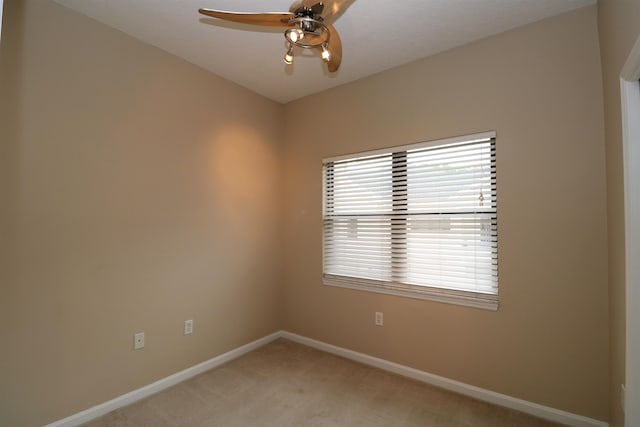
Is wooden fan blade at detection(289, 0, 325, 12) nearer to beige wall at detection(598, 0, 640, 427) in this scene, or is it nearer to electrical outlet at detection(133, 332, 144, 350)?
beige wall at detection(598, 0, 640, 427)

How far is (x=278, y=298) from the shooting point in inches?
140

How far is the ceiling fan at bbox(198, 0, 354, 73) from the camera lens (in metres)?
1.39

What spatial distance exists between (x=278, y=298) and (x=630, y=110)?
3.28 m

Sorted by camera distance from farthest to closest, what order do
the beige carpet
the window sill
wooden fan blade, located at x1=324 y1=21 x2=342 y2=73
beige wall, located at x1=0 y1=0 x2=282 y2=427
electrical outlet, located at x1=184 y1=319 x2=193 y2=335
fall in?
1. electrical outlet, located at x1=184 y1=319 x2=193 y2=335
2. the window sill
3. the beige carpet
4. beige wall, located at x1=0 y1=0 x2=282 y2=427
5. wooden fan blade, located at x1=324 y1=21 x2=342 y2=73

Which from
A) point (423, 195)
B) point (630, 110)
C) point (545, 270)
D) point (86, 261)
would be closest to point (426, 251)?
point (423, 195)

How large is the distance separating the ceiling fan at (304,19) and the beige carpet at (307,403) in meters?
2.37

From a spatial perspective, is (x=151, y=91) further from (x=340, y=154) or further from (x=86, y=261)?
(x=340, y=154)

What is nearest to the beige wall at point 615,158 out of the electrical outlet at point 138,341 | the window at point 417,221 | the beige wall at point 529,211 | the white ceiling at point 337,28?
the beige wall at point 529,211

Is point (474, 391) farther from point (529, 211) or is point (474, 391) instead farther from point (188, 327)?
point (188, 327)

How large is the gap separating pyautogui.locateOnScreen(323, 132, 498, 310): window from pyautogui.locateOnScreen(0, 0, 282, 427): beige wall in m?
1.09

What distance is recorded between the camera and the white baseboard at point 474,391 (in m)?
1.98

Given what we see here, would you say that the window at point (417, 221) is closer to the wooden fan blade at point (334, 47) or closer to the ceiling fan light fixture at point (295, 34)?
the wooden fan blade at point (334, 47)

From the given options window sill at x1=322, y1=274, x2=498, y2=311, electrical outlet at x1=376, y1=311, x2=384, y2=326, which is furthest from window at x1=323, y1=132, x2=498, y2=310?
electrical outlet at x1=376, y1=311, x2=384, y2=326

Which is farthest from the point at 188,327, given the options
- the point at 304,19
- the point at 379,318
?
the point at 304,19
